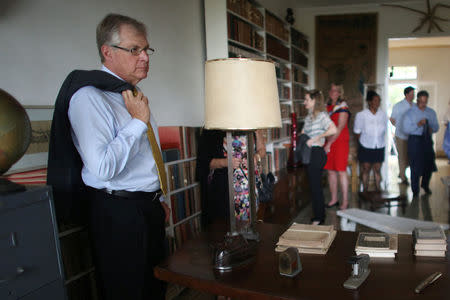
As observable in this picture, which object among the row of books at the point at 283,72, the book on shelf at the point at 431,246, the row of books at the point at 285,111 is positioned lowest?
the book on shelf at the point at 431,246

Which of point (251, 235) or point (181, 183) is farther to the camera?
point (181, 183)

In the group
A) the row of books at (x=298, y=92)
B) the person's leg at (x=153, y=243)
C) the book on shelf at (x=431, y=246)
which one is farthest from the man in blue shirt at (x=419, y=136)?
the person's leg at (x=153, y=243)

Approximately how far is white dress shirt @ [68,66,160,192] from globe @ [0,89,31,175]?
0.97ft

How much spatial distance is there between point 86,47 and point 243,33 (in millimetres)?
2043

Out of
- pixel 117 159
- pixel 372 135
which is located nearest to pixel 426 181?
pixel 372 135

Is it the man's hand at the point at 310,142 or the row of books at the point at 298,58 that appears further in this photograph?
the row of books at the point at 298,58

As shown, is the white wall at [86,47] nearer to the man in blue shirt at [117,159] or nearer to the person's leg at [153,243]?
the man in blue shirt at [117,159]

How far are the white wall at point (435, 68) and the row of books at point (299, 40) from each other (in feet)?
15.6

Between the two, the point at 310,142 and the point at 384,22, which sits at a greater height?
the point at 384,22

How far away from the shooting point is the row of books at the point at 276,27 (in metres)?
4.69

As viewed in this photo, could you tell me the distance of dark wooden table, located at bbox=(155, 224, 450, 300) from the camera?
1086mm

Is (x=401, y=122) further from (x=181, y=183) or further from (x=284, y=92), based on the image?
(x=181, y=183)

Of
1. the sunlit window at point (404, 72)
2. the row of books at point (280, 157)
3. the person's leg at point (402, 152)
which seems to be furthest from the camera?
the sunlit window at point (404, 72)

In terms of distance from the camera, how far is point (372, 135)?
213 inches
